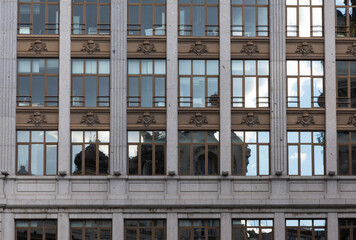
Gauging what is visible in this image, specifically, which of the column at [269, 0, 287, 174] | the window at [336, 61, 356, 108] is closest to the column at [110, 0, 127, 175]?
the column at [269, 0, 287, 174]

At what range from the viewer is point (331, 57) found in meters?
38.0

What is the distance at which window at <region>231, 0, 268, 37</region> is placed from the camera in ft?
126

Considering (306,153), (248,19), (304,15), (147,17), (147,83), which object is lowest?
(306,153)

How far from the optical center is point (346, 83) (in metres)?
38.1

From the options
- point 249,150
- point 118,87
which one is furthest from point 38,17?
point 249,150

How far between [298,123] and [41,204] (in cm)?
1382

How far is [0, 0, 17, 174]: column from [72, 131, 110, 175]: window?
3142 millimetres

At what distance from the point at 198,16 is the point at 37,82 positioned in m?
9.15

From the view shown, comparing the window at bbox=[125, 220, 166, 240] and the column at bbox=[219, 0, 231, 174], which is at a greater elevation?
the column at bbox=[219, 0, 231, 174]

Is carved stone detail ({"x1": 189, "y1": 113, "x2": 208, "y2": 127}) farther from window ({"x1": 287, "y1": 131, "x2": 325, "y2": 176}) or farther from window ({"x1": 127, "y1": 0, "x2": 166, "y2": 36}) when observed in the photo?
window ({"x1": 127, "y1": 0, "x2": 166, "y2": 36})

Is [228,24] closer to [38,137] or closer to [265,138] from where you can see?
Result: [265,138]

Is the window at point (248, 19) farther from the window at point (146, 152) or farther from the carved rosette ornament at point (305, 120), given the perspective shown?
the window at point (146, 152)

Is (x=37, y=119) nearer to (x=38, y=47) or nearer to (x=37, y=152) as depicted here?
(x=37, y=152)

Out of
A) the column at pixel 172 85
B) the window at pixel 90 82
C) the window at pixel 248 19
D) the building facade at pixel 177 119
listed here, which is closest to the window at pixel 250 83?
the building facade at pixel 177 119
